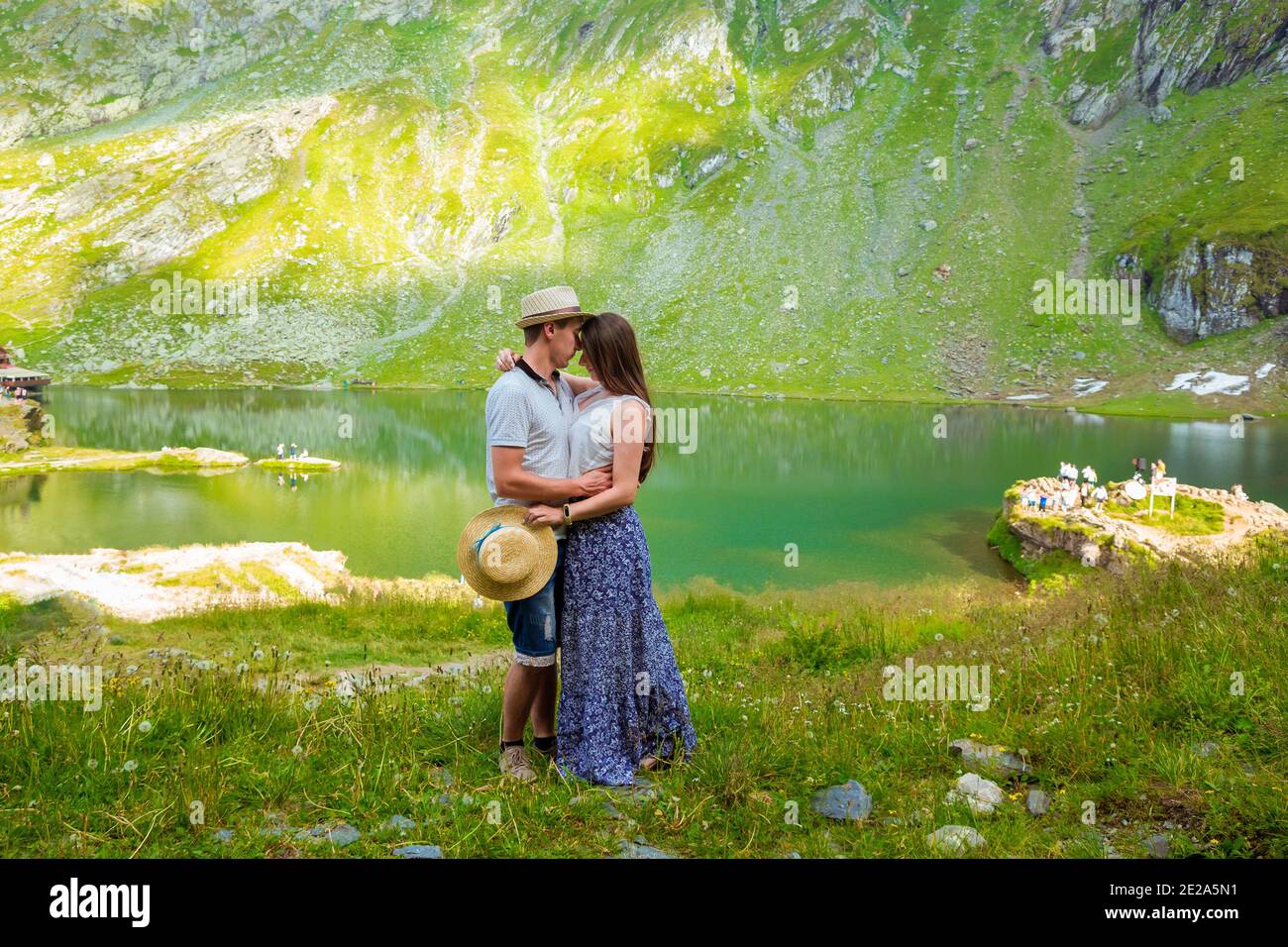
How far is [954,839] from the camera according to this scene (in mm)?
4531

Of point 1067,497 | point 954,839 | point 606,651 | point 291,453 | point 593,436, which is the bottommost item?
point 1067,497

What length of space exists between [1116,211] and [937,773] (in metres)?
154

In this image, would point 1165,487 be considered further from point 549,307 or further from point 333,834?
point 333,834

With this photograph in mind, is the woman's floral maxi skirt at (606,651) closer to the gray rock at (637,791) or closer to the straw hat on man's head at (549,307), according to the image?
the gray rock at (637,791)

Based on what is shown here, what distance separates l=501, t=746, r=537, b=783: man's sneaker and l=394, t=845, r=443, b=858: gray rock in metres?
1.04

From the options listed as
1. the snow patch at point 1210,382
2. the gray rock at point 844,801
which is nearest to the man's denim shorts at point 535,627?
the gray rock at point 844,801

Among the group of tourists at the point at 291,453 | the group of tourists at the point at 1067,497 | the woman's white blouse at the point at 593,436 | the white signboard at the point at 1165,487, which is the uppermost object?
the woman's white blouse at the point at 593,436

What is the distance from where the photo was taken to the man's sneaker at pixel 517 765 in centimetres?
550

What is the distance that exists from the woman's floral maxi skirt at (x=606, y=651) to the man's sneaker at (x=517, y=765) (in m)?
0.28

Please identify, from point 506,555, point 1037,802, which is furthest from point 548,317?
point 1037,802

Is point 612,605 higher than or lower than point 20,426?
lower

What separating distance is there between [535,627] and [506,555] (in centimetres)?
72

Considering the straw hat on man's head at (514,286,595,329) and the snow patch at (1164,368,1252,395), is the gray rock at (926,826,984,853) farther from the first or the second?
the snow patch at (1164,368,1252,395)

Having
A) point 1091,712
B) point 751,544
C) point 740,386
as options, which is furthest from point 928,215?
point 1091,712
